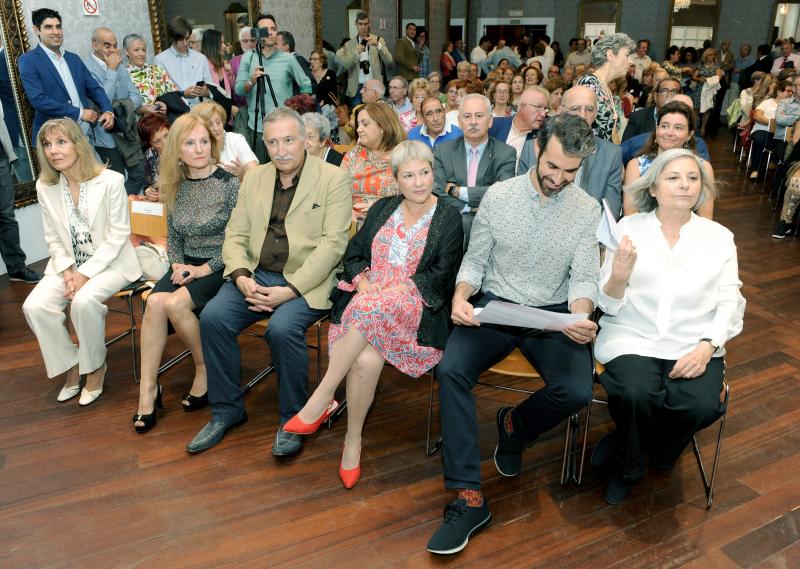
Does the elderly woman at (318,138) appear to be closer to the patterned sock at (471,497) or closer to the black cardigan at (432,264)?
the black cardigan at (432,264)

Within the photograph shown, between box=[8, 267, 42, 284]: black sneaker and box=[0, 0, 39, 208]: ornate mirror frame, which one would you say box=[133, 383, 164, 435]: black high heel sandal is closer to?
box=[8, 267, 42, 284]: black sneaker

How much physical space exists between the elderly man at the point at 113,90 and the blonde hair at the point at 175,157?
2.39 metres

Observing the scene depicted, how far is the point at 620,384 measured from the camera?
99.5 inches

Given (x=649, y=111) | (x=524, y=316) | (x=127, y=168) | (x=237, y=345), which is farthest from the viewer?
(x=127, y=168)

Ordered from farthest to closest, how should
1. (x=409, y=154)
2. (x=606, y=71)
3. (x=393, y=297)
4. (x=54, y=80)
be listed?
(x=54, y=80) < (x=606, y=71) < (x=409, y=154) < (x=393, y=297)

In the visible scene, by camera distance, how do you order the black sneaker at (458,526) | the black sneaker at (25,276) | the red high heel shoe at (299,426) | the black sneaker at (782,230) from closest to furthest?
the black sneaker at (458,526) < the red high heel shoe at (299,426) < the black sneaker at (25,276) < the black sneaker at (782,230)

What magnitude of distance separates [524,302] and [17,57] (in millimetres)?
4473

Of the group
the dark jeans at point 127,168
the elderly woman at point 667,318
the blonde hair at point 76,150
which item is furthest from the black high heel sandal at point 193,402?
the dark jeans at point 127,168

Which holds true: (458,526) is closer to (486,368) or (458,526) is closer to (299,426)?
(486,368)

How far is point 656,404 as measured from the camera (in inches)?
98.3

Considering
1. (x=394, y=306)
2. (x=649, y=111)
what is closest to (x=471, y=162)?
(x=394, y=306)

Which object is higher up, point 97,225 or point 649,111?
point 649,111

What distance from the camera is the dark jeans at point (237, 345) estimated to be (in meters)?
2.96

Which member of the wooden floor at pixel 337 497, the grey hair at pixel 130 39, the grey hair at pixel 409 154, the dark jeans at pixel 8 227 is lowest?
the wooden floor at pixel 337 497
